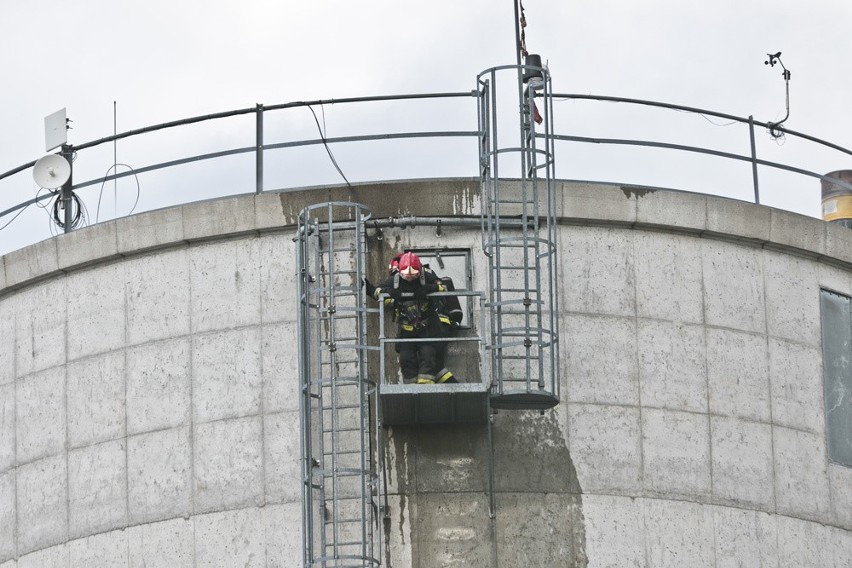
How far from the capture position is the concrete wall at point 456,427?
26234 mm

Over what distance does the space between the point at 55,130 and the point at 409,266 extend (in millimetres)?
6412

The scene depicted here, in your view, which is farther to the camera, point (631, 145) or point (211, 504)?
point (631, 145)

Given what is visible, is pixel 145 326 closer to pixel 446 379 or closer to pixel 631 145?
pixel 446 379

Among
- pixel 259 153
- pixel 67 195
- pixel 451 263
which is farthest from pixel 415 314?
pixel 67 195

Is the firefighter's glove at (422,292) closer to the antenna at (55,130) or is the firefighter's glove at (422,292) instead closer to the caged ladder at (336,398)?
the caged ladder at (336,398)

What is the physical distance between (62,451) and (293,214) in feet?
13.5

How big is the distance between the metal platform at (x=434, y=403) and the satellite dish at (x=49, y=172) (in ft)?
19.8

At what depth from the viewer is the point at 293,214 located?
2722 centimetres

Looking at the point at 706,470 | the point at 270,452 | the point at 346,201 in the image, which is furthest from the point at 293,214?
the point at 706,470

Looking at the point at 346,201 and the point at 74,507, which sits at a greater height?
the point at 346,201

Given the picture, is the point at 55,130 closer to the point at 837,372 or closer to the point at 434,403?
the point at 434,403

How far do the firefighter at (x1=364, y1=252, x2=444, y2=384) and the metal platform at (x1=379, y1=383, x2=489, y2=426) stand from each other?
14.7 inches

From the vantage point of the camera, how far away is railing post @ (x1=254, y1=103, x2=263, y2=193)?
27938mm

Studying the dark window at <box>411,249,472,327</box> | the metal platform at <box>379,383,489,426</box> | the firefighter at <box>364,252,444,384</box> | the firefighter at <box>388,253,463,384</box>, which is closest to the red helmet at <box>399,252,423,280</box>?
the firefighter at <box>364,252,444,384</box>
